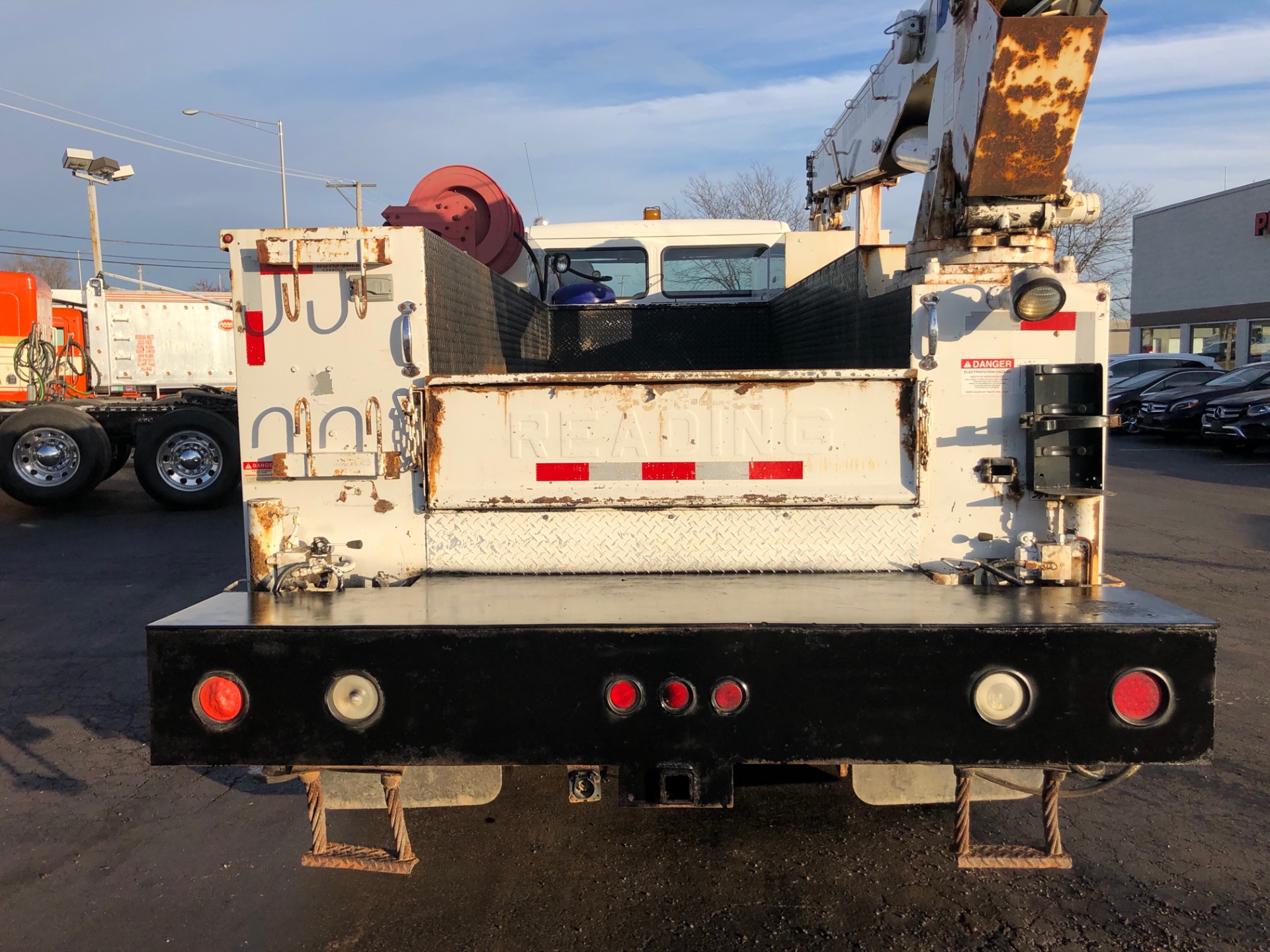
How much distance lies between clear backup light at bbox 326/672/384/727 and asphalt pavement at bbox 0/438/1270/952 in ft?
3.22

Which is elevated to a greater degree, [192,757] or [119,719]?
[192,757]

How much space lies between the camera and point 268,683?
2.42 metres

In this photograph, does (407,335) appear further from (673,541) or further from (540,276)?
(540,276)

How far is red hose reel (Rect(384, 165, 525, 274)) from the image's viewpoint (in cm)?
601

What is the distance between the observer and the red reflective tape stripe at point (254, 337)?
3.03 m

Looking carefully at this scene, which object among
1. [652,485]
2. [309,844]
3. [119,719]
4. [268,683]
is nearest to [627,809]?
[309,844]

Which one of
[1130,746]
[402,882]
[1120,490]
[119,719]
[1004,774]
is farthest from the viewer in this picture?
[1120,490]

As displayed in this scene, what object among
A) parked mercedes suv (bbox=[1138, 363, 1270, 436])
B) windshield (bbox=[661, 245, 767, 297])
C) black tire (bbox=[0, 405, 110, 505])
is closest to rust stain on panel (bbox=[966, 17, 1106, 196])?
windshield (bbox=[661, 245, 767, 297])

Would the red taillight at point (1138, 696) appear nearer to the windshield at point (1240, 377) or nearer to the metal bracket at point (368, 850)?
the metal bracket at point (368, 850)

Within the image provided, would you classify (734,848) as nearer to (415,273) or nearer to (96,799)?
(415,273)

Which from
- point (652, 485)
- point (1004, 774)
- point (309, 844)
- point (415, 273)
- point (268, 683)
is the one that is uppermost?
point (415, 273)

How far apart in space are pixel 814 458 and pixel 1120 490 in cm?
1242

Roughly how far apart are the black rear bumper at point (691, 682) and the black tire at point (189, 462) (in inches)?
391

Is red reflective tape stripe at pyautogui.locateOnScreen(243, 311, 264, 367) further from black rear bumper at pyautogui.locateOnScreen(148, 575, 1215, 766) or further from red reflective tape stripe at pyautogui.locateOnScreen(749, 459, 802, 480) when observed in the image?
red reflective tape stripe at pyautogui.locateOnScreen(749, 459, 802, 480)
